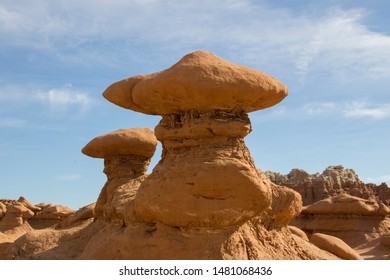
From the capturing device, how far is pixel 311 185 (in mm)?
33438

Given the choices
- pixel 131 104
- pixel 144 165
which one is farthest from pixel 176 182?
pixel 144 165

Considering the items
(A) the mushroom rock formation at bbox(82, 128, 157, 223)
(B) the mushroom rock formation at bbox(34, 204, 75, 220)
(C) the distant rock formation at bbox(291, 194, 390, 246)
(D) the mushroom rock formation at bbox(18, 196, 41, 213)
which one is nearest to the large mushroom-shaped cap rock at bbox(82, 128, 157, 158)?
(A) the mushroom rock formation at bbox(82, 128, 157, 223)

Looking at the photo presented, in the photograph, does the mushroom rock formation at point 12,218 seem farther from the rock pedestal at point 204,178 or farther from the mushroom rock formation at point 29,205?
the rock pedestal at point 204,178

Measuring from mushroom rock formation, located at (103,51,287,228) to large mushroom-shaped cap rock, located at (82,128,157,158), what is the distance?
10.3 feet

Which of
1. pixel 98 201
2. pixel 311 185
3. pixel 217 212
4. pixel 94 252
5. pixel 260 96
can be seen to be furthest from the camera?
pixel 311 185

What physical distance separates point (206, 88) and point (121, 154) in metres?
4.49

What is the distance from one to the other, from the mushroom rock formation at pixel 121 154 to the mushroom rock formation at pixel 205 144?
3170 millimetres

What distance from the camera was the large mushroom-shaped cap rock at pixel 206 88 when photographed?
6.46 m

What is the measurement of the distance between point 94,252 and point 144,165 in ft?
11.1

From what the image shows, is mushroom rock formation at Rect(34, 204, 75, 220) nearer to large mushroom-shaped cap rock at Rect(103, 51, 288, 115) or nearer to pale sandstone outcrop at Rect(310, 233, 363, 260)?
pale sandstone outcrop at Rect(310, 233, 363, 260)

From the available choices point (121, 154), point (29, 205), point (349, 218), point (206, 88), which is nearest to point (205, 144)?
point (206, 88)

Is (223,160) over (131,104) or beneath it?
beneath

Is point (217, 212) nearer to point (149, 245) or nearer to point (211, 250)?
point (211, 250)
